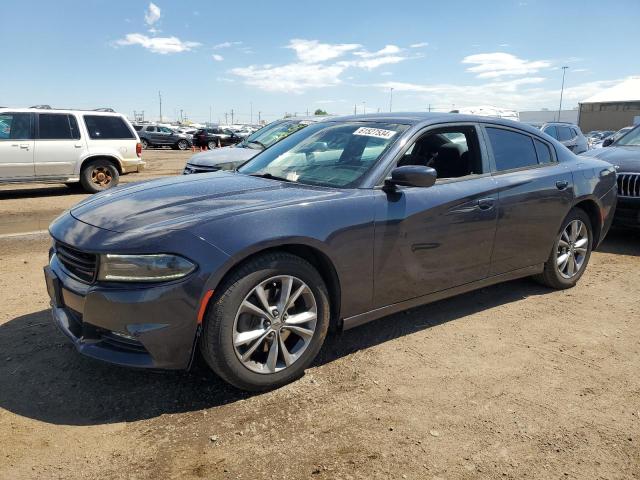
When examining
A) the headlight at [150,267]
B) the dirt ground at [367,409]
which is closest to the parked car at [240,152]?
the dirt ground at [367,409]

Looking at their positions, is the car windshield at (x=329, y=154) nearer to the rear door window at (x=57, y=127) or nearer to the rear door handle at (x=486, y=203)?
the rear door handle at (x=486, y=203)

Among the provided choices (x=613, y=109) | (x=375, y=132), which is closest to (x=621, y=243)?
(x=375, y=132)

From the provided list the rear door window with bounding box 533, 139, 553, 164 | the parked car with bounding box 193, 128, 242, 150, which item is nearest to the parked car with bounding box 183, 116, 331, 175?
the rear door window with bounding box 533, 139, 553, 164

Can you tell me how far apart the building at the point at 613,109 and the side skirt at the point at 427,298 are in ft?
233

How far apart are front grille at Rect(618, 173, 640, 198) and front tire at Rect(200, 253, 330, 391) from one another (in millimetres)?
5175

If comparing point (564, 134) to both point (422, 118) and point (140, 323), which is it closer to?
point (422, 118)

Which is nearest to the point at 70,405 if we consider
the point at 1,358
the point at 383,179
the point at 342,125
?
the point at 1,358

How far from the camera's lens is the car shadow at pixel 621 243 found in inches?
264

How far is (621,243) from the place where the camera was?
7195 millimetres

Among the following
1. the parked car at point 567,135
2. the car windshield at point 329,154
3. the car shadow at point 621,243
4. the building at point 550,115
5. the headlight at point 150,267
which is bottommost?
the car shadow at point 621,243

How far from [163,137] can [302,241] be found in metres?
35.0

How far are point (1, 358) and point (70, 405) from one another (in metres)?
0.89

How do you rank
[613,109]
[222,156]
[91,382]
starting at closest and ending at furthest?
[91,382] → [222,156] → [613,109]

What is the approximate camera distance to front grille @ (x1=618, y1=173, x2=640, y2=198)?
21.4 ft
